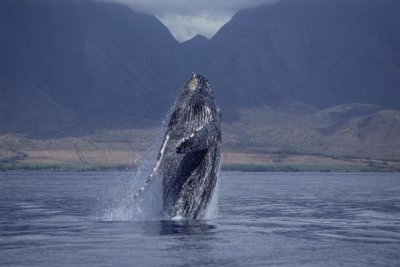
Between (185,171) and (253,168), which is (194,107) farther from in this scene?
(253,168)

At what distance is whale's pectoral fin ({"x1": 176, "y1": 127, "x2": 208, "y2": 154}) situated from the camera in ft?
95.5

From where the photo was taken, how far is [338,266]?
24.8 meters

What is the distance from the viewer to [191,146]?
29.2 meters

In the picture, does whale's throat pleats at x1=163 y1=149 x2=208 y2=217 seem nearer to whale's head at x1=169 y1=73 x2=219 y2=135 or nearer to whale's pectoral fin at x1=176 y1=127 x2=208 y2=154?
whale's pectoral fin at x1=176 y1=127 x2=208 y2=154

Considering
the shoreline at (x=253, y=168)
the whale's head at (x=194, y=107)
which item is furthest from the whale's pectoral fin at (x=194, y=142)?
the shoreline at (x=253, y=168)

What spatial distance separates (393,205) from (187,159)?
83.7ft

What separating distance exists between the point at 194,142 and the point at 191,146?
19 cm

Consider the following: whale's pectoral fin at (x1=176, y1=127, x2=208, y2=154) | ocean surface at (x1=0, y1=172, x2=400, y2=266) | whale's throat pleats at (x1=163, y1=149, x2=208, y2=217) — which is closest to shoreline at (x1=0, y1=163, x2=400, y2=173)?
ocean surface at (x1=0, y1=172, x2=400, y2=266)

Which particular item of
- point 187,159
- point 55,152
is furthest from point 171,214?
point 55,152

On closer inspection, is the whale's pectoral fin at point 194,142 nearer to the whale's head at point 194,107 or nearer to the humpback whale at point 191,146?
the humpback whale at point 191,146

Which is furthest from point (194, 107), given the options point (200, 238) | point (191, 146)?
point (200, 238)

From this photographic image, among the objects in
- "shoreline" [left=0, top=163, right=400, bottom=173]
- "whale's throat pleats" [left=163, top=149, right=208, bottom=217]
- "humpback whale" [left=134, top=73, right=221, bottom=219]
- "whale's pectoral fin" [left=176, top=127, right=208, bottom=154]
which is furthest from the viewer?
"shoreline" [left=0, top=163, right=400, bottom=173]

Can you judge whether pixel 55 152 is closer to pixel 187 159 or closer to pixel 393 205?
pixel 393 205

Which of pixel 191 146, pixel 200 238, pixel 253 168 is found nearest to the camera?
pixel 191 146
